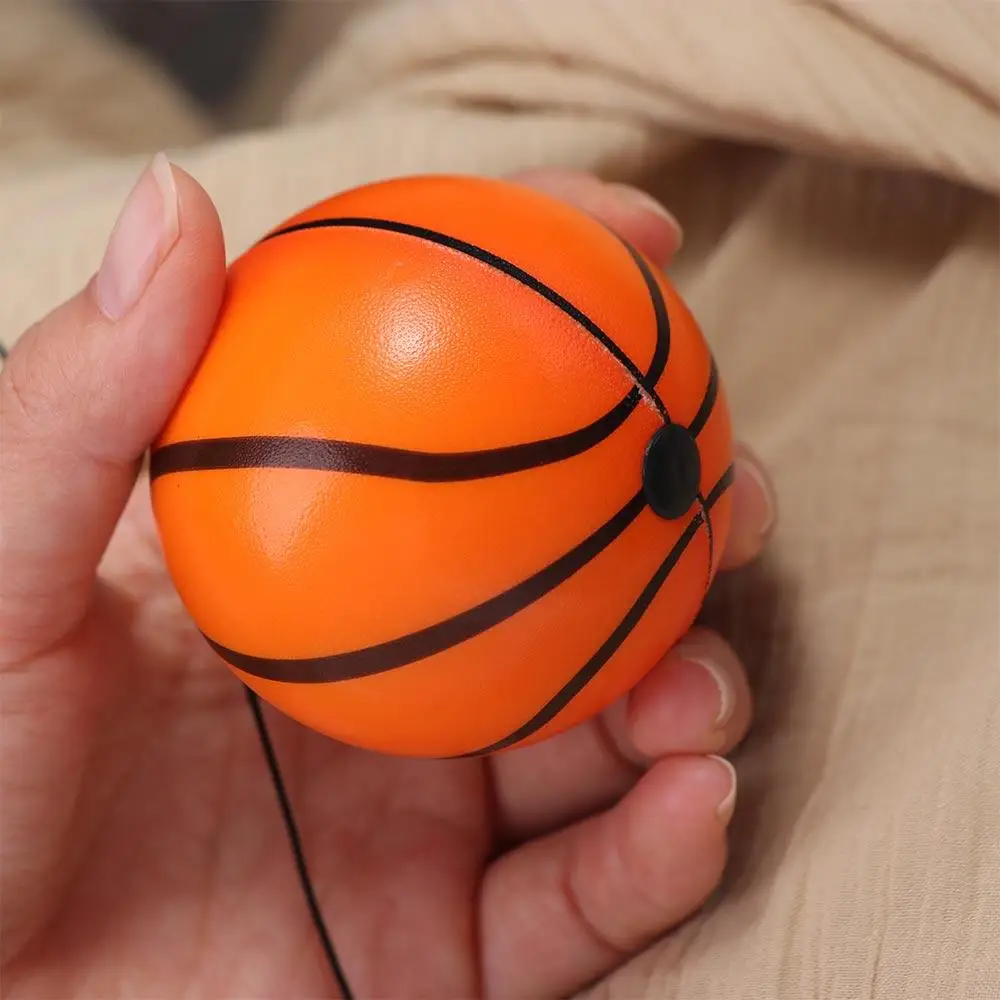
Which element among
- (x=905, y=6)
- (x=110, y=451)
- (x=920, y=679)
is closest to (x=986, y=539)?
(x=920, y=679)

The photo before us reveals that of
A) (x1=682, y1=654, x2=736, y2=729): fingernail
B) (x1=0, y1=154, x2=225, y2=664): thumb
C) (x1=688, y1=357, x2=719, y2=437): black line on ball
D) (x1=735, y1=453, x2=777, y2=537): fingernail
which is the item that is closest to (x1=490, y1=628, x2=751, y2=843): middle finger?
(x1=682, y1=654, x2=736, y2=729): fingernail

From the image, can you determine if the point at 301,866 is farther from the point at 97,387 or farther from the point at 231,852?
the point at 97,387

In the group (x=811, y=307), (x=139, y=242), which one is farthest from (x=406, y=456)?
(x=811, y=307)

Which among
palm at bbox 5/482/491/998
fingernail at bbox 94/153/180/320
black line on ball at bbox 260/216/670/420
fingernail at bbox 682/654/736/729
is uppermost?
black line on ball at bbox 260/216/670/420

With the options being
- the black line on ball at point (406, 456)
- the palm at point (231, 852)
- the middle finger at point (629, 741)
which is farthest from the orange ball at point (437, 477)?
the palm at point (231, 852)

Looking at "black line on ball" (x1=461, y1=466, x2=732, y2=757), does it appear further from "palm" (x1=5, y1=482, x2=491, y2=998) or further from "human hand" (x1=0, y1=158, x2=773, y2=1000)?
"palm" (x1=5, y1=482, x2=491, y2=998)

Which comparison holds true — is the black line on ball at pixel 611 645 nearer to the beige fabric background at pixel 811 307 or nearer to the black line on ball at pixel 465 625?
the black line on ball at pixel 465 625
